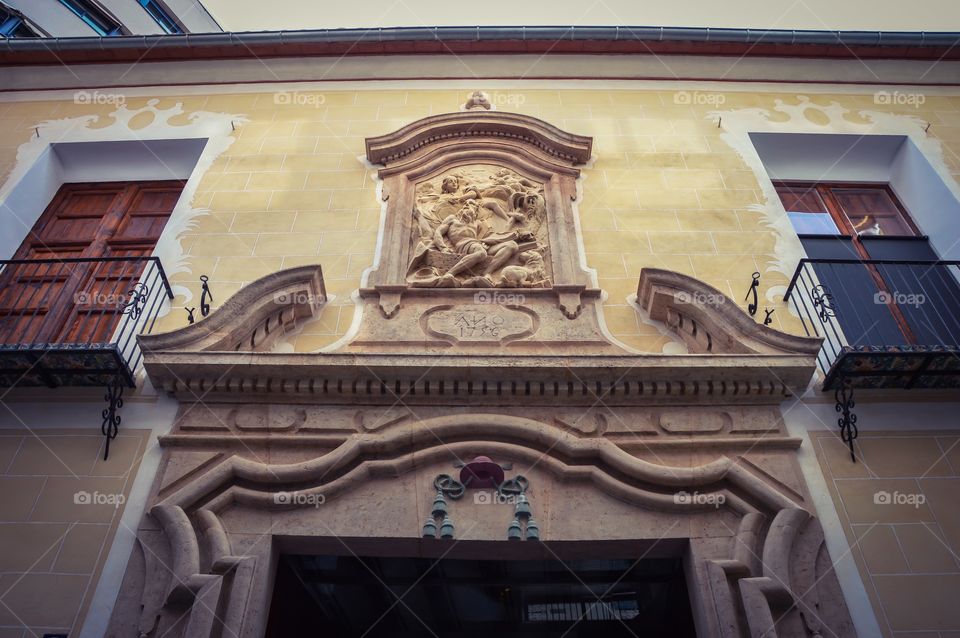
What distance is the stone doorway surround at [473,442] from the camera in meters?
4.15

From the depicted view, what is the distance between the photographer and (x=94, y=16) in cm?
1689

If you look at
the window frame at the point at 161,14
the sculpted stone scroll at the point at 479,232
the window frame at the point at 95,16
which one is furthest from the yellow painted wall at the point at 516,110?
the window frame at the point at 161,14

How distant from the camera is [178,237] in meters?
6.42

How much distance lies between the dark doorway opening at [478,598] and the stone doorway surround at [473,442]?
13.7 inches

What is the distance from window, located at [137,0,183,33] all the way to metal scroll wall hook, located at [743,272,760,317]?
17.8m

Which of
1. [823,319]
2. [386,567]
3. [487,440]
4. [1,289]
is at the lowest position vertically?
[386,567]

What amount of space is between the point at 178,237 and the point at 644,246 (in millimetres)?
3948

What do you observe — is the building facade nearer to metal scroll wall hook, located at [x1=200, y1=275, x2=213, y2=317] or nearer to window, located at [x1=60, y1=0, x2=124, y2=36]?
metal scroll wall hook, located at [x1=200, y1=275, x2=213, y2=317]

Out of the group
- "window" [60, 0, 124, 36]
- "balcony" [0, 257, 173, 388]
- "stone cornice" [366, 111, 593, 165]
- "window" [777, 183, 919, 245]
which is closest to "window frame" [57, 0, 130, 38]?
"window" [60, 0, 124, 36]

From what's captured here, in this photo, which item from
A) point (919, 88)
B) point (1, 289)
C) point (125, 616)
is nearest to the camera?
point (125, 616)

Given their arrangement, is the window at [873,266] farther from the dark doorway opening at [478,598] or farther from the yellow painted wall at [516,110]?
the dark doorway opening at [478,598]

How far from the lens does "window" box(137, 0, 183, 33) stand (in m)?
18.6

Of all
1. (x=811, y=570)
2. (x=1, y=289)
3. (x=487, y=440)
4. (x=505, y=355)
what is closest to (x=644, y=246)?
(x=505, y=355)

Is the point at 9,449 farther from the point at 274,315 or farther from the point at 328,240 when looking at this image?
the point at 328,240
